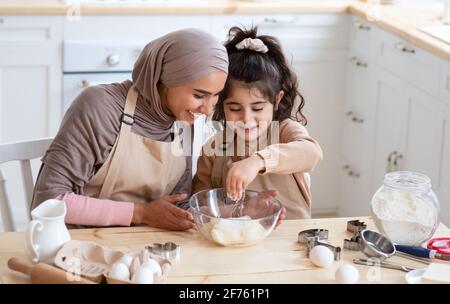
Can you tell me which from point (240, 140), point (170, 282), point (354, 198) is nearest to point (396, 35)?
point (354, 198)

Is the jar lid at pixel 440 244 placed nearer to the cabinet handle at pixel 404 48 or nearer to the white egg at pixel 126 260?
the white egg at pixel 126 260

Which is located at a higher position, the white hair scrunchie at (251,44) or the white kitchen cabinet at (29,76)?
the white hair scrunchie at (251,44)

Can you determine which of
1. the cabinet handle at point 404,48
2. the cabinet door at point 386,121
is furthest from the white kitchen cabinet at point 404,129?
the cabinet handle at point 404,48

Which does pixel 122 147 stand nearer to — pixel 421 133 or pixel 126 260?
pixel 126 260

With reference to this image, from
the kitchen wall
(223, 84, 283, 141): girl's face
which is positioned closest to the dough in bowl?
(223, 84, 283, 141): girl's face

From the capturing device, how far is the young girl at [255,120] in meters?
2.08

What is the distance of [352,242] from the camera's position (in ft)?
5.50

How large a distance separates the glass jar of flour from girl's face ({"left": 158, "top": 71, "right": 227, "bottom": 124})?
446mm

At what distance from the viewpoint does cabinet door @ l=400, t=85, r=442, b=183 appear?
2.84 metres

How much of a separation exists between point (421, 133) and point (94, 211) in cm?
149

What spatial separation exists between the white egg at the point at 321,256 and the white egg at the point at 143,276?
32 cm

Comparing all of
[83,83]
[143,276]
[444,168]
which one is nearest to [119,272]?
[143,276]

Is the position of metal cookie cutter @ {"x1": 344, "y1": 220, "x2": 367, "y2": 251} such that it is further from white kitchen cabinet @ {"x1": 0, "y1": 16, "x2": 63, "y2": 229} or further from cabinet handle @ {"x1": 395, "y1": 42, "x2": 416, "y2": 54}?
Answer: white kitchen cabinet @ {"x1": 0, "y1": 16, "x2": 63, "y2": 229}
